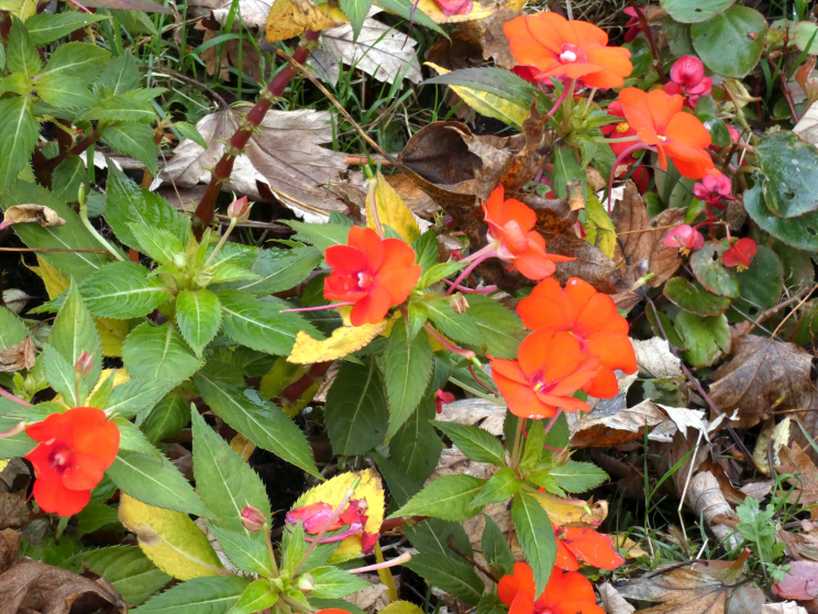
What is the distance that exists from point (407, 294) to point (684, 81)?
5.29 feet

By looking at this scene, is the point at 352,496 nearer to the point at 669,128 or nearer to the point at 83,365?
the point at 83,365

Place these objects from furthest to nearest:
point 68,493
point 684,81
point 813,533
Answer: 1. point 684,81
2. point 813,533
3. point 68,493

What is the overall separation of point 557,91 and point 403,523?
81cm

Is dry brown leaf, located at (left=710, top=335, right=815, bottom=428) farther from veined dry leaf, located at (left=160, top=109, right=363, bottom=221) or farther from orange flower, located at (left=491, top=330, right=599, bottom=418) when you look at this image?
orange flower, located at (left=491, top=330, right=599, bottom=418)

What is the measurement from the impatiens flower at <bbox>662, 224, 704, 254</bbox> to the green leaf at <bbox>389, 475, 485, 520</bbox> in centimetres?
131

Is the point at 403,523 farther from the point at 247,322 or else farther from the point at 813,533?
the point at 813,533

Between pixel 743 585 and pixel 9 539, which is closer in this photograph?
pixel 9 539

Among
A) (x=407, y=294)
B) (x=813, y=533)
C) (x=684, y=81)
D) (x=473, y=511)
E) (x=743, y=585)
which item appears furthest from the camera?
(x=684, y=81)

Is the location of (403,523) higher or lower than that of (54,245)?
lower

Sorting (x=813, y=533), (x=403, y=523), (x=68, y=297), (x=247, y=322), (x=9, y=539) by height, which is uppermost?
(x=68, y=297)

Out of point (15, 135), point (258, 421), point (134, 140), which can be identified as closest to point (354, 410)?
point (258, 421)

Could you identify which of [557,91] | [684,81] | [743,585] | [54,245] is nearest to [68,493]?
[54,245]

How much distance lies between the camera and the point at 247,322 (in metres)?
1.71

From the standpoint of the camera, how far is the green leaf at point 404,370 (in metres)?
1.58
